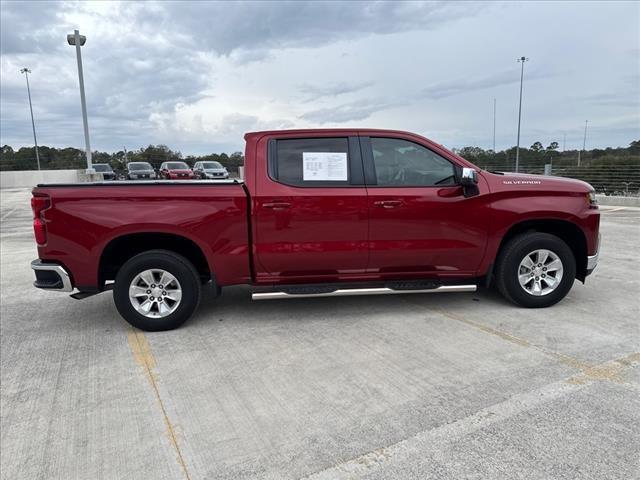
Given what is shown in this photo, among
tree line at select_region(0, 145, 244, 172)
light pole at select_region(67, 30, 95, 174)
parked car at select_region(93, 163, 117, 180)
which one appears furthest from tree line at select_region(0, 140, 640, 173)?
light pole at select_region(67, 30, 95, 174)

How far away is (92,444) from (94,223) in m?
2.26

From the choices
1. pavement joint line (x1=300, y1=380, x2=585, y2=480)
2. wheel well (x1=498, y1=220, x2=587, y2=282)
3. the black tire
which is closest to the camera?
pavement joint line (x1=300, y1=380, x2=585, y2=480)

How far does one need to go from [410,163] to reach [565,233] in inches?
76.5

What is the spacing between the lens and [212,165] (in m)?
30.2

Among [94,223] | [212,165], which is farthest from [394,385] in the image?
[212,165]

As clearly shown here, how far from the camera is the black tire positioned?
453 cm

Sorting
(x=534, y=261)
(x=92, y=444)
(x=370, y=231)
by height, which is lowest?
(x=92, y=444)

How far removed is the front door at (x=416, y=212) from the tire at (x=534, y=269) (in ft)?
1.15

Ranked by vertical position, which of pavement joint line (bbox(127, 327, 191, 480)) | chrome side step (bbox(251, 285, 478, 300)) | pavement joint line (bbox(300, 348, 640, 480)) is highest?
chrome side step (bbox(251, 285, 478, 300))

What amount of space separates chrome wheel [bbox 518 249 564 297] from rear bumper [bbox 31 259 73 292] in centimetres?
453

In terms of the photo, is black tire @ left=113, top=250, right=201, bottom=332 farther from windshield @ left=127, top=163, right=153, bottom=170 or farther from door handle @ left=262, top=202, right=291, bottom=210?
windshield @ left=127, top=163, right=153, bottom=170

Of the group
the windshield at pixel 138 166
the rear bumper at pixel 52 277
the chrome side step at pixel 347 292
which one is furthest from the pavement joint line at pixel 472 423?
the windshield at pixel 138 166

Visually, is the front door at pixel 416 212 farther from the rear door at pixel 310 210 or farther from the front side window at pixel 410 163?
the rear door at pixel 310 210

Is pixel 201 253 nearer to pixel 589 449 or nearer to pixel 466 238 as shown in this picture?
pixel 466 238
